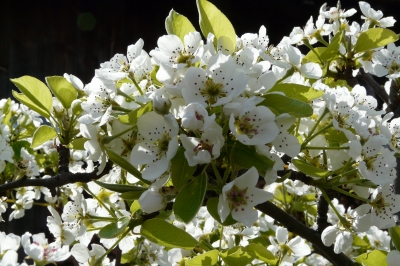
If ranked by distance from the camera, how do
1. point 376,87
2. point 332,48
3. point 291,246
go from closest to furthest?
1. point 332,48
2. point 291,246
3. point 376,87

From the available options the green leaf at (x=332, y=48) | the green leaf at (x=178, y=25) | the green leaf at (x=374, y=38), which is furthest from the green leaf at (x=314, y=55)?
the green leaf at (x=178, y=25)

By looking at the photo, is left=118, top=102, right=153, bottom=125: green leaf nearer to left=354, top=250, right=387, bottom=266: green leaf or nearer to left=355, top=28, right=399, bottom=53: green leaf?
left=354, top=250, right=387, bottom=266: green leaf

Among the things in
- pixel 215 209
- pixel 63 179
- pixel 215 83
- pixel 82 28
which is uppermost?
pixel 215 83

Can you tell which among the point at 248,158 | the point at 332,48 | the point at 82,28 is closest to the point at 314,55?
the point at 332,48

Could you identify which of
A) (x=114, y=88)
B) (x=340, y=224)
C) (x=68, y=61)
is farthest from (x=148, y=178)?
(x=68, y=61)

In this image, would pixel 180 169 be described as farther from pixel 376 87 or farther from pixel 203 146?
pixel 376 87

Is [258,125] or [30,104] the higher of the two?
[258,125]

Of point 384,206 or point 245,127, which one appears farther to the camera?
point 384,206

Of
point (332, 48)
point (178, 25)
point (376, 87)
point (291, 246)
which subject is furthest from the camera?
point (376, 87)

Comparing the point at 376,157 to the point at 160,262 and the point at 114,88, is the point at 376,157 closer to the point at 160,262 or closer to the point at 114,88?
the point at 114,88
